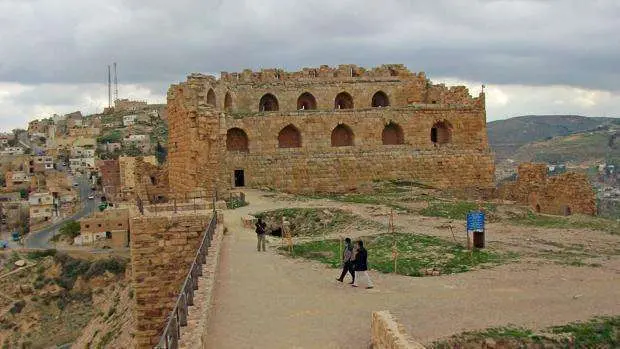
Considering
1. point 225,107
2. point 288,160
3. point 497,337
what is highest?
point 225,107

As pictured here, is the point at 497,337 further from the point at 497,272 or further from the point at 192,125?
the point at 192,125

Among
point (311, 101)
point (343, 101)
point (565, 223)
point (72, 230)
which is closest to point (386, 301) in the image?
point (565, 223)

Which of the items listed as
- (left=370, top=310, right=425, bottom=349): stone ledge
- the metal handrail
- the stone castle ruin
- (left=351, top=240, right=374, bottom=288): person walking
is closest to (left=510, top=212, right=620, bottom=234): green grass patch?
(left=351, top=240, right=374, bottom=288): person walking

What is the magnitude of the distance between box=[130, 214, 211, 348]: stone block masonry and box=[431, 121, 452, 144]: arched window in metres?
17.6

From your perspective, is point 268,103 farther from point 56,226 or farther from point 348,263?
point 56,226

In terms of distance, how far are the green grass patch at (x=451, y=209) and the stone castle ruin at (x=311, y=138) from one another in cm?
586

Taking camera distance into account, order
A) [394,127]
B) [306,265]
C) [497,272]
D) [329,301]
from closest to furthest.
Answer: [329,301]
[497,272]
[306,265]
[394,127]

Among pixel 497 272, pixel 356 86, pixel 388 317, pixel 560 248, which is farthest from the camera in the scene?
pixel 356 86

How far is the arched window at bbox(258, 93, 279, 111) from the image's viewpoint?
32394 mm

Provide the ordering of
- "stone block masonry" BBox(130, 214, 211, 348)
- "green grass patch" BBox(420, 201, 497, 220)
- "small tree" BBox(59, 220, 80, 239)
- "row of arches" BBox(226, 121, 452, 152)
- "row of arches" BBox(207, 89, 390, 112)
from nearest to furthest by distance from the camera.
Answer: "stone block masonry" BBox(130, 214, 211, 348), "green grass patch" BBox(420, 201, 497, 220), "row of arches" BBox(226, 121, 452, 152), "row of arches" BBox(207, 89, 390, 112), "small tree" BBox(59, 220, 80, 239)

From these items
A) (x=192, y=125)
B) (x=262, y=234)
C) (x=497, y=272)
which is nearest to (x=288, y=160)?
(x=192, y=125)

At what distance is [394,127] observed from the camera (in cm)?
2941

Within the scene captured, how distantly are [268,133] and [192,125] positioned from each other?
378 cm

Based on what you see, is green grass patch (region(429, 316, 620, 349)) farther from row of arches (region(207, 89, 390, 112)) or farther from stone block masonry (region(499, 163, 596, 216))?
row of arches (region(207, 89, 390, 112))
